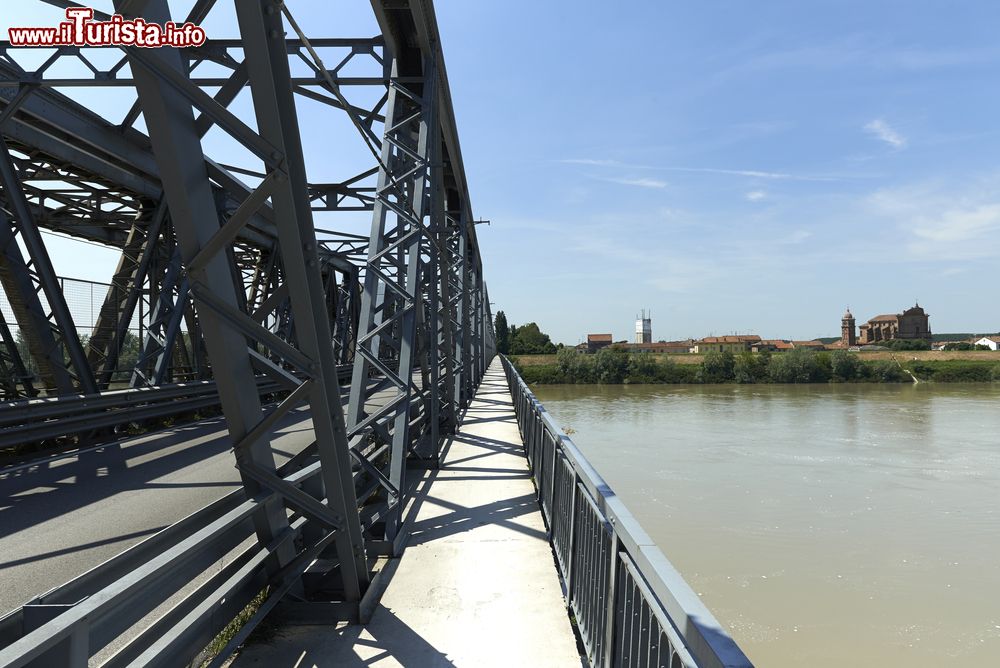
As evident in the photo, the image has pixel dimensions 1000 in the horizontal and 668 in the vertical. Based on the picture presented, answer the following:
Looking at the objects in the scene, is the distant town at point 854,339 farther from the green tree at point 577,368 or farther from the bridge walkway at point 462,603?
the bridge walkway at point 462,603

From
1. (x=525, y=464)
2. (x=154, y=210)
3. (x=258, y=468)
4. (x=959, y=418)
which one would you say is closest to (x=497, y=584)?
(x=258, y=468)

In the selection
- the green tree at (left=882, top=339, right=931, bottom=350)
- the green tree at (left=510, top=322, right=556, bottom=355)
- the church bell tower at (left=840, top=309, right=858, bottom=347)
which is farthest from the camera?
the church bell tower at (left=840, top=309, right=858, bottom=347)

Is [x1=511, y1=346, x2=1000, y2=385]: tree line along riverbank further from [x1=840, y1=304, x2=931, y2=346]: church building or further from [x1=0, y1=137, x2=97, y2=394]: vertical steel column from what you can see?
[x1=840, y1=304, x2=931, y2=346]: church building

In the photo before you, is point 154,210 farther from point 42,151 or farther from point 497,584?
point 497,584

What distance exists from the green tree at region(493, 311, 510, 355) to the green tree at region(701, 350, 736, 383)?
138 feet

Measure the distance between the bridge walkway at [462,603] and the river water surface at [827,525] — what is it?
5.81m

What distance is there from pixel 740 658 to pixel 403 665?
2697 mm

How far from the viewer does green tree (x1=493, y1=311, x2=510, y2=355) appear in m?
106

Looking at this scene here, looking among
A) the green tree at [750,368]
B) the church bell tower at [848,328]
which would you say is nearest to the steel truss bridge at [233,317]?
the green tree at [750,368]

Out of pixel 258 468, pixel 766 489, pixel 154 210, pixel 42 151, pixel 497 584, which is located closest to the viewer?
pixel 258 468

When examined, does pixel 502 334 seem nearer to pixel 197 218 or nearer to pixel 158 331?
pixel 158 331

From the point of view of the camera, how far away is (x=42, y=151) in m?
9.27

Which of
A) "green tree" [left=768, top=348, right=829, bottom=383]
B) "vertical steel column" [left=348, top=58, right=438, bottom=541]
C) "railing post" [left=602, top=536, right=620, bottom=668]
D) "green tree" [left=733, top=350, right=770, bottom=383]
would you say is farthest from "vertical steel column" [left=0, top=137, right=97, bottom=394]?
"green tree" [left=768, top=348, right=829, bottom=383]

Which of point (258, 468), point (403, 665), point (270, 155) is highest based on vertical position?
point (270, 155)
